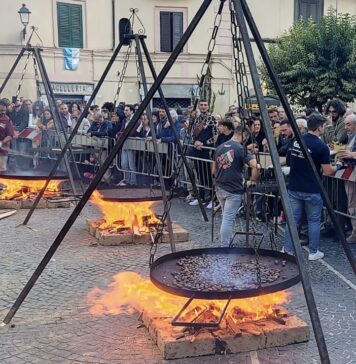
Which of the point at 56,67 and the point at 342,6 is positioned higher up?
the point at 342,6

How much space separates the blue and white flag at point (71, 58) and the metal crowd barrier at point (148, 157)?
466 inches

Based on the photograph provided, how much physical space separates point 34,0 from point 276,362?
21.5 meters

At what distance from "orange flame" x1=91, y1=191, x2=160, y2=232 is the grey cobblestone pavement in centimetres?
41

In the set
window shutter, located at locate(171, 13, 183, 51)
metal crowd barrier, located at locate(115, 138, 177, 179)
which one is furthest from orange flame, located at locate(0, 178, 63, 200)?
window shutter, located at locate(171, 13, 183, 51)

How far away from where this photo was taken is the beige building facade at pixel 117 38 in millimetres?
23219

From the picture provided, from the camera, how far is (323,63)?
19.5m

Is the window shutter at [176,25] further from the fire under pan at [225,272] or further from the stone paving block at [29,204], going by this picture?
the fire under pan at [225,272]

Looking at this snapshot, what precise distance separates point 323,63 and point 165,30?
8979 mm

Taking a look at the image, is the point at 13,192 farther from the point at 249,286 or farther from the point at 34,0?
the point at 34,0

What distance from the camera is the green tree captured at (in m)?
19.1

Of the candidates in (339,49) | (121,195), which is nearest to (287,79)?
(339,49)

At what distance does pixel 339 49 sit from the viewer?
19.2 metres

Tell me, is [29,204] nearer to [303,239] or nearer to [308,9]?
[303,239]

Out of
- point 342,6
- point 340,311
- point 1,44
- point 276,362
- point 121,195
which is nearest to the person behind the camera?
point 276,362
